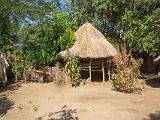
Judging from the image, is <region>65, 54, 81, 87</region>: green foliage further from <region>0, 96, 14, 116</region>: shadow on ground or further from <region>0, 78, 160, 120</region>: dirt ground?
<region>0, 96, 14, 116</region>: shadow on ground

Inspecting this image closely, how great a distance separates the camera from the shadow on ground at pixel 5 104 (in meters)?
16.3

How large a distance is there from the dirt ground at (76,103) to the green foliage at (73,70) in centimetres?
44

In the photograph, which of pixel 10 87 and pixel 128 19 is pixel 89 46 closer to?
pixel 10 87

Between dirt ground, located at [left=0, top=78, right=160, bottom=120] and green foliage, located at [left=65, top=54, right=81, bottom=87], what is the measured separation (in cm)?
44

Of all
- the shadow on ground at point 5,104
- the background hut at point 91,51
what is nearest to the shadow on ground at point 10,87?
the shadow on ground at point 5,104

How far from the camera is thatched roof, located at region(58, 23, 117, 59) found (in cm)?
2448

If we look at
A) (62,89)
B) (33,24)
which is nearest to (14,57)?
(33,24)

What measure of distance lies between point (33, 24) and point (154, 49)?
30.5 feet

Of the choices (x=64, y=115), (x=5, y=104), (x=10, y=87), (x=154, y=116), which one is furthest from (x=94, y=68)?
(x=154, y=116)

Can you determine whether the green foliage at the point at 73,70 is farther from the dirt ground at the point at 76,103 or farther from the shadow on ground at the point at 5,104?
the shadow on ground at the point at 5,104

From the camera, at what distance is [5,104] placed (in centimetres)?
1812

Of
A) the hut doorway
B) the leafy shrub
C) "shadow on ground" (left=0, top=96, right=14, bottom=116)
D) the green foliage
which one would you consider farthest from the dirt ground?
the hut doorway

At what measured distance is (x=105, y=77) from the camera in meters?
27.0

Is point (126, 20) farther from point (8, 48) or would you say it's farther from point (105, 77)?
point (8, 48)
